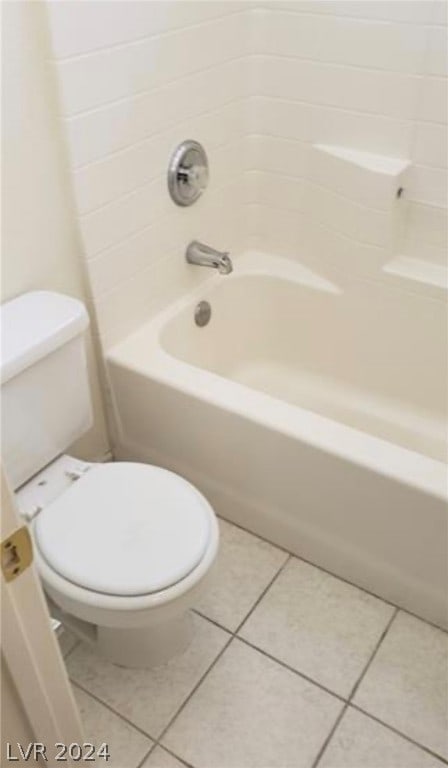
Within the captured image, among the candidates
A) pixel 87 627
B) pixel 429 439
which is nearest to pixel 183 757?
pixel 87 627

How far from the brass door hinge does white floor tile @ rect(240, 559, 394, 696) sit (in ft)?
3.22

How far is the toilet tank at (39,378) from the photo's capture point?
1243 millimetres

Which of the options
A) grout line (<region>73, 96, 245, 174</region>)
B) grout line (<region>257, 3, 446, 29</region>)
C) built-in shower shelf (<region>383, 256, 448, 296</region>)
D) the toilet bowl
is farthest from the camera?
built-in shower shelf (<region>383, 256, 448, 296</region>)

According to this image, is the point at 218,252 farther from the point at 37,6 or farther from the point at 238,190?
the point at 37,6

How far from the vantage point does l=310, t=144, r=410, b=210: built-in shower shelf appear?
67.4 inches

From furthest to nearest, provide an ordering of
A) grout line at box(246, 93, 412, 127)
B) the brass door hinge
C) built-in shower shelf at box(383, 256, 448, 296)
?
built-in shower shelf at box(383, 256, 448, 296) → grout line at box(246, 93, 412, 127) → the brass door hinge

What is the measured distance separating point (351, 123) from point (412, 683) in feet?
4.79

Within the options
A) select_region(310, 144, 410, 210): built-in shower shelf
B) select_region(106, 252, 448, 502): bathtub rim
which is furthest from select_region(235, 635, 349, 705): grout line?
select_region(310, 144, 410, 210): built-in shower shelf

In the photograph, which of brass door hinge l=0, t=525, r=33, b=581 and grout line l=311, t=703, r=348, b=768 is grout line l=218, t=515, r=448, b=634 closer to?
grout line l=311, t=703, r=348, b=768

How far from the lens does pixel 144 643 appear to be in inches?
54.7

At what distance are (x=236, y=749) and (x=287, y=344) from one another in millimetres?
1245

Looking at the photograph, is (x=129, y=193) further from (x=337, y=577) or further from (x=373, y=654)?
(x=373, y=654)

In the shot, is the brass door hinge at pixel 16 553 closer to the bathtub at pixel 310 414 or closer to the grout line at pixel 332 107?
the bathtub at pixel 310 414

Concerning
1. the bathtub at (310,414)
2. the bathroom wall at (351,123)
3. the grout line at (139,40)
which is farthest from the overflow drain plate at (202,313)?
the grout line at (139,40)
